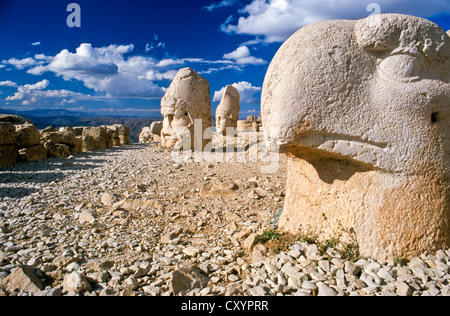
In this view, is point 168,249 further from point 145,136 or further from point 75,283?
point 145,136

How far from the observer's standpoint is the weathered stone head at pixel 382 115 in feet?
7.69

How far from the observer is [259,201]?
4555 millimetres

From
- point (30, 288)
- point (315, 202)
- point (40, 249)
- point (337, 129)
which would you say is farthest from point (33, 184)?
point (337, 129)

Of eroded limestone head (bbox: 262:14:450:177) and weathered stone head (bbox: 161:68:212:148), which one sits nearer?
eroded limestone head (bbox: 262:14:450:177)

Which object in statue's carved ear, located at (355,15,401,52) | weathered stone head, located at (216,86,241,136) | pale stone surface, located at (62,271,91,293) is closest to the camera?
pale stone surface, located at (62,271,91,293)

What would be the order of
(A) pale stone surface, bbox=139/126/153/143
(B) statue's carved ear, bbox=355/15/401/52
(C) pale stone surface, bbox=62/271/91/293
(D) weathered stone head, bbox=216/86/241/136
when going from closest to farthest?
1. (C) pale stone surface, bbox=62/271/91/293
2. (B) statue's carved ear, bbox=355/15/401/52
3. (D) weathered stone head, bbox=216/86/241/136
4. (A) pale stone surface, bbox=139/126/153/143

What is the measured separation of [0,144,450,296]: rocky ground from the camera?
2244 mm

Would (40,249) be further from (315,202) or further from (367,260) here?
(367,260)

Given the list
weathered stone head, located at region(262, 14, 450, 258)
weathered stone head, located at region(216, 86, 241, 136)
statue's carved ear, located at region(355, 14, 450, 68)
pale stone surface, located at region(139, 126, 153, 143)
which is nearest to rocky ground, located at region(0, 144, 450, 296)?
weathered stone head, located at region(262, 14, 450, 258)

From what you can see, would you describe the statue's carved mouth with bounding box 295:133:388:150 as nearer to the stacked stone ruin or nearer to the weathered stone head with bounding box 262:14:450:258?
the weathered stone head with bounding box 262:14:450:258

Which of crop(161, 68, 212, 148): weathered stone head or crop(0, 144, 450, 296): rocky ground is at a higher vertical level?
crop(161, 68, 212, 148): weathered stone head

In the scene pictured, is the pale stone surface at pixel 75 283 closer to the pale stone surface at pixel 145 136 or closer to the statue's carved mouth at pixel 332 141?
the statue's carved mouth at pixel 332 141

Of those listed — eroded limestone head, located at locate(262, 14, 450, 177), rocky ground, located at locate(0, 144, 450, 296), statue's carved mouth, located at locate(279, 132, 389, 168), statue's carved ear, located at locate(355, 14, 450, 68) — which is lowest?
rocky ground, located at locate(0, 144, 450, 296)

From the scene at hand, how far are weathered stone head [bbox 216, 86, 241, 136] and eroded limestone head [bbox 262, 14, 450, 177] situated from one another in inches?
459
